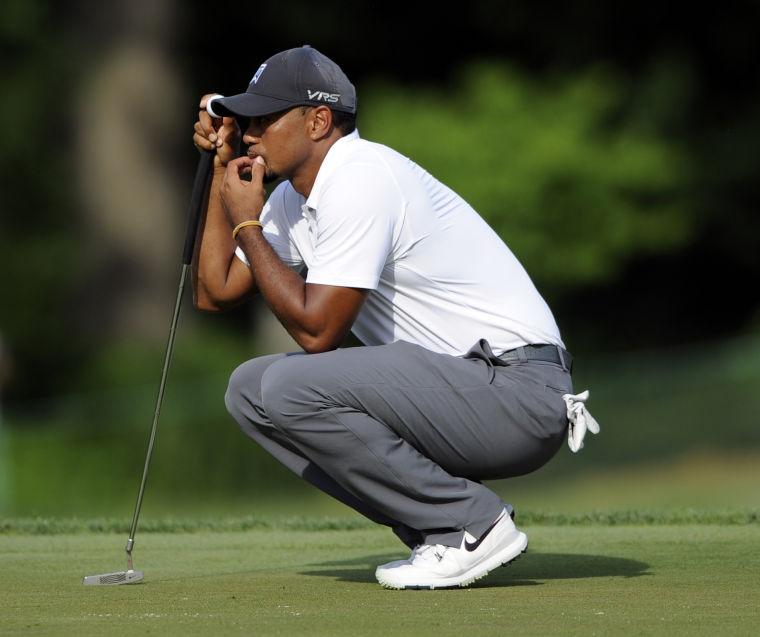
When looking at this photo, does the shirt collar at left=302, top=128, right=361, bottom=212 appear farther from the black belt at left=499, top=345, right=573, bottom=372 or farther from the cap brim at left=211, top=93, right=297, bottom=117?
the black belt at left=499, top=345, right=573, bottom=372

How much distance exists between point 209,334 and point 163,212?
266 centimetres

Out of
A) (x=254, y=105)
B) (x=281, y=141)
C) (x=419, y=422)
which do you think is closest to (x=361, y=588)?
(x=419, y=422)

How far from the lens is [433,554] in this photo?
4230 mm

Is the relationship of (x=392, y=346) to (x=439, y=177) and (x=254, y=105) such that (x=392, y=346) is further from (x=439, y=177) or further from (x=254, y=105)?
(x=439, y=177)

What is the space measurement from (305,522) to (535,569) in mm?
1464

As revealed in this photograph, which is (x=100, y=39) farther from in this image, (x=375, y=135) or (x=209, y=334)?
(x=375, y=135)

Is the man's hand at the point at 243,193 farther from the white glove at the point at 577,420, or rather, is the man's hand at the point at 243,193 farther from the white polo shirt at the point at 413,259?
the white glove at the point at 577,420

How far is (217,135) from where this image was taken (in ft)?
15.8

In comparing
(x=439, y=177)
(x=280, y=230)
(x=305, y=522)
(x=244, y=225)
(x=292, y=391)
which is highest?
(x=244, y=225)

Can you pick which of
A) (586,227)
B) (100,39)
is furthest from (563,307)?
(100,39)

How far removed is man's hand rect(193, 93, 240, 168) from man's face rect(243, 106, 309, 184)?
288mm

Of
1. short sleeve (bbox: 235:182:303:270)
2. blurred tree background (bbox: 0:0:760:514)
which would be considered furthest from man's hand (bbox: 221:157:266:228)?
blurred tree background (bbox: 0:0:760:514)

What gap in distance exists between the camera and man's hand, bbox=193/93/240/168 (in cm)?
480

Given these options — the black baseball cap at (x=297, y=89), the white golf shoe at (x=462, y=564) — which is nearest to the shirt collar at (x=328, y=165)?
the black baseball cap at (x=297, y=89)
